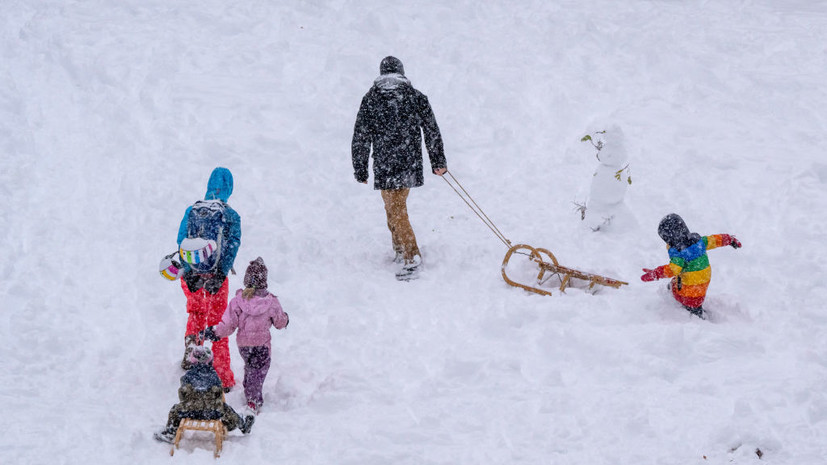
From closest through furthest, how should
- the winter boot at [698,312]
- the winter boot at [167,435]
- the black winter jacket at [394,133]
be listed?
the winter boot at [167,435], the winter boot at [698,312], the black winter jacket at [394,133]

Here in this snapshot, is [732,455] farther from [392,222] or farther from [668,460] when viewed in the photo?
[392,222]

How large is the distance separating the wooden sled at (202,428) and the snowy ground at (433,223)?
0.41 feet

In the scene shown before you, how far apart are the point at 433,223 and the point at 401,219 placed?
1.10 meters

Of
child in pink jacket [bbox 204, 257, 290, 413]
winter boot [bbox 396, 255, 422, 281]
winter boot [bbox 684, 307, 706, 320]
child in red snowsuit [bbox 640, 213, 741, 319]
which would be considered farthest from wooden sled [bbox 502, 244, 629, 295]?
child in pink jacket [bbox 204, 257, 290, 413]

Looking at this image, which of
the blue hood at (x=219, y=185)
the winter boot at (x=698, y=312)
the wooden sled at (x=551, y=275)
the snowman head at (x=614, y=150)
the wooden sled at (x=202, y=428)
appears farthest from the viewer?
the snowman head at (x=614, y=150)

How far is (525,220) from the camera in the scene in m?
8.71

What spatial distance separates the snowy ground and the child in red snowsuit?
249 mm

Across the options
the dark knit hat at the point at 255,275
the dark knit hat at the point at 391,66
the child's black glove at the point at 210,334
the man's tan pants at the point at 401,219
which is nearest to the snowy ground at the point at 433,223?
the man's tan pants at the point at 401,219

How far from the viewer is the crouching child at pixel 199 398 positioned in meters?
5.06

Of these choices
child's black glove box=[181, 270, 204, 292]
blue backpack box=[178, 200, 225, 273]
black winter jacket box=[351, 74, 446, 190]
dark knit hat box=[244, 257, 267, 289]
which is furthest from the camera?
black winter jacket box=[351, 74, 446, 190]

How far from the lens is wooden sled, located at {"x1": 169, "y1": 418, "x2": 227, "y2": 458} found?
197 inches

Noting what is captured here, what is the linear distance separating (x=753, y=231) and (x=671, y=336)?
2.74 metres

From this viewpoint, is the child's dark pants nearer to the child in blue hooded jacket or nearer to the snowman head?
the child in blue hooded jacket

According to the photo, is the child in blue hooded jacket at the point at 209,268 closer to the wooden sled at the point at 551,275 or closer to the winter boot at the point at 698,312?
the wooden sled at the point at 551,275
